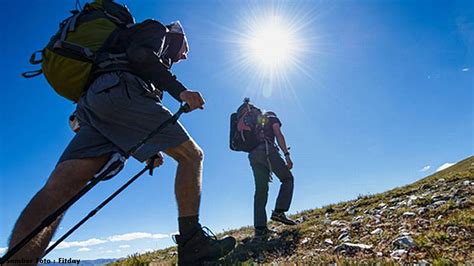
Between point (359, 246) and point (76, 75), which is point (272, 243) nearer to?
point (359, 246)

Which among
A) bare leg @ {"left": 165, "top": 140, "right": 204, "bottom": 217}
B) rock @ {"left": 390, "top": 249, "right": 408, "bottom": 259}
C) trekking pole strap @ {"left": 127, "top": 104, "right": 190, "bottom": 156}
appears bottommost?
rock @ {"left": 390, "top": 249, "right": 408, "bottom": 259}

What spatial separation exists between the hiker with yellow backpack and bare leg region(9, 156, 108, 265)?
0.01 metres

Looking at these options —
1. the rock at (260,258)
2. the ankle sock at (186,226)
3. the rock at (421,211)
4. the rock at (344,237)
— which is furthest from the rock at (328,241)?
the ankle sock at (186,226)

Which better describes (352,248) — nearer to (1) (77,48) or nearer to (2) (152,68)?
(2) (152,68)

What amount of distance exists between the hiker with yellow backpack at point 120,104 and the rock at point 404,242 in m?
2.51

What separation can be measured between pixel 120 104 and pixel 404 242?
4.41 meters

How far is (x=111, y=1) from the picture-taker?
15.7 feet

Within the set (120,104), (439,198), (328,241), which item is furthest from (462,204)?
(120,104)

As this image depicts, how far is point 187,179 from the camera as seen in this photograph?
173 inches

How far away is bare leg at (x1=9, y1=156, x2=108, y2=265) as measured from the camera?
3279mm

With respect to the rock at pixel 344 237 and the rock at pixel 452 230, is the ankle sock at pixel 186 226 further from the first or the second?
the rock at pixel 452 230

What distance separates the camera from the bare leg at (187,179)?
4.36 metres

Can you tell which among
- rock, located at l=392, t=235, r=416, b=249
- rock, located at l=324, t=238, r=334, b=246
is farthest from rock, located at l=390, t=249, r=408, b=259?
rock, located at l=324, t=238, r=334, b=246

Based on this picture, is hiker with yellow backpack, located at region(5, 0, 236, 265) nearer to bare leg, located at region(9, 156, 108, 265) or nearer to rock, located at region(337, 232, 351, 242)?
bare leg, located at region(9, 156, 108, 265)
